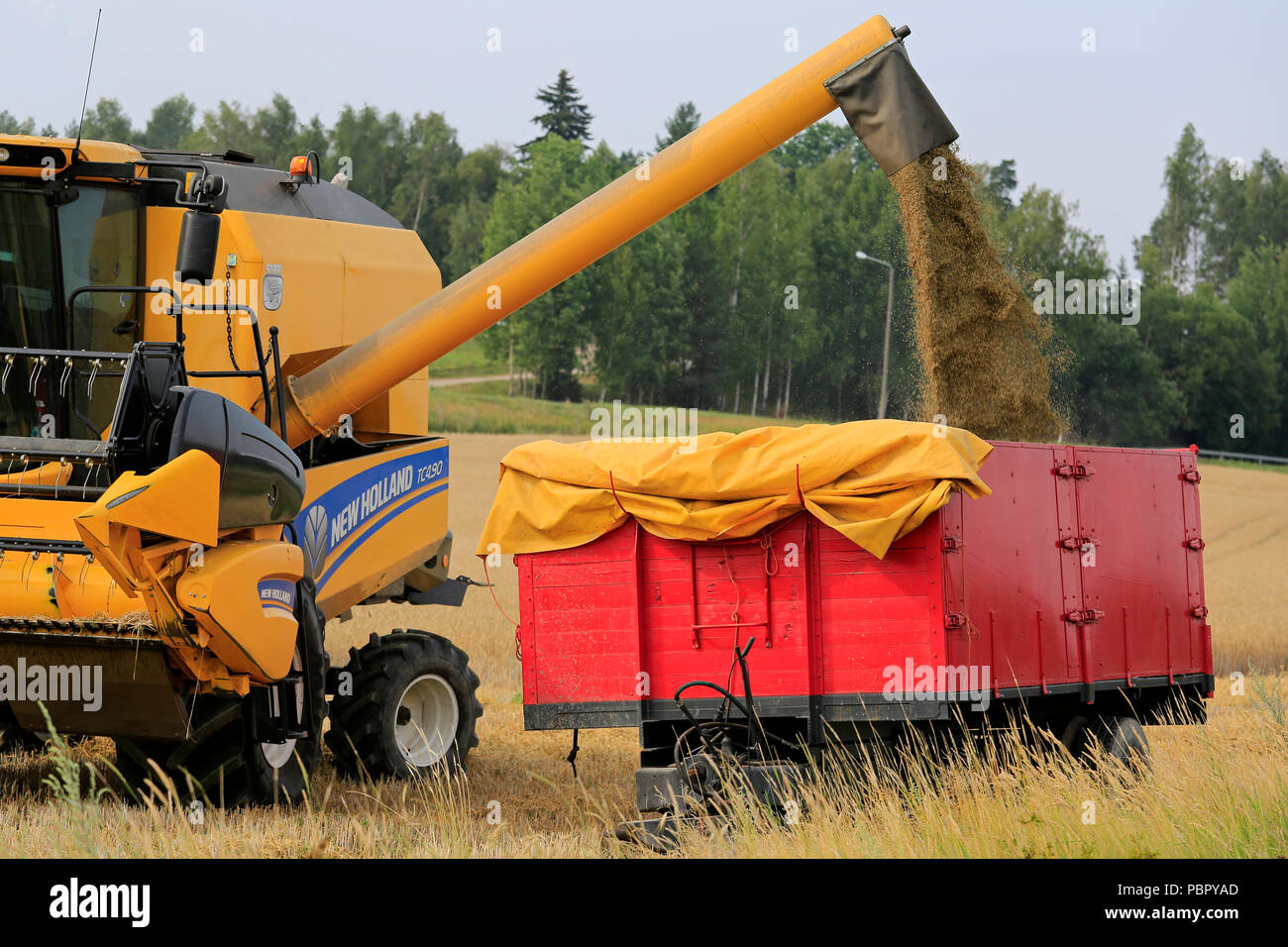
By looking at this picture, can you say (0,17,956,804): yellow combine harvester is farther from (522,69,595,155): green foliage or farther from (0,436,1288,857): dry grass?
(522,69,595,155): green foliage

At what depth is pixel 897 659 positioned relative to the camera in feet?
22.7

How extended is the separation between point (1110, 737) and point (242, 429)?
567 centimetres

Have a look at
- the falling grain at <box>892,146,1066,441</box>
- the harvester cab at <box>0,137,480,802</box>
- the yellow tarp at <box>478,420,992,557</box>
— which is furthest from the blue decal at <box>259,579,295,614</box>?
the falling grain at <box>892,146,1066,441</box>

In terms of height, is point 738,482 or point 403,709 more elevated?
point 738,482

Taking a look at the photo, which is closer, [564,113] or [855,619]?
[855,619]

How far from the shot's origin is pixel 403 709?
9055 mm

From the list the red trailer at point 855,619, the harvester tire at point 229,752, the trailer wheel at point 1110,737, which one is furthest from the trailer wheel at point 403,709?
the trailer wheel at point 1110,737

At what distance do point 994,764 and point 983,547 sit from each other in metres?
1.08

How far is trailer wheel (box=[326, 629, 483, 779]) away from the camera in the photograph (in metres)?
8.71

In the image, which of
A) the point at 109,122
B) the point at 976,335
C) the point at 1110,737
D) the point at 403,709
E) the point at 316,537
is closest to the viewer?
the point at 316,537

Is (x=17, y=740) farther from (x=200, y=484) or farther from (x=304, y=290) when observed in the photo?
(x=200, y=484)

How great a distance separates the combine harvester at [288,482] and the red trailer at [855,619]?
27 millimetres

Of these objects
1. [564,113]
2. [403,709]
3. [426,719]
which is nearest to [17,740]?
[403,709]

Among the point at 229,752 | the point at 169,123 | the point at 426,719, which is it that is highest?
the point at 169,123
